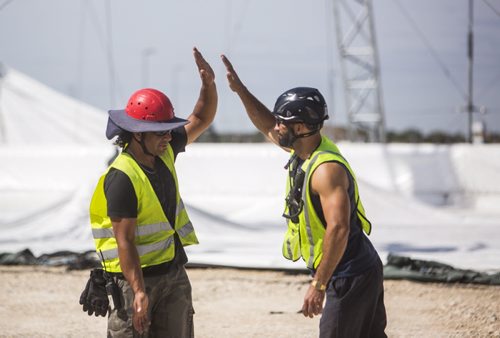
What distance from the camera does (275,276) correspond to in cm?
877

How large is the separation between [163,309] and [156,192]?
0.56m

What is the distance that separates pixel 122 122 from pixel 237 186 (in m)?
10.8

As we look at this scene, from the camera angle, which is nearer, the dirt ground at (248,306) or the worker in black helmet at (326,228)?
the worker in black helmet at (326,228)

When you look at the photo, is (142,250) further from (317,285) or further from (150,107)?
(317,285)

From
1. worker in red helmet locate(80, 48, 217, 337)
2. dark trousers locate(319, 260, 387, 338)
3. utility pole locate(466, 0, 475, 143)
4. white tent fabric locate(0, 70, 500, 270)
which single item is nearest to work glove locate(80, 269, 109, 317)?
worker in red helmet locate(80, 48, 217, 337)

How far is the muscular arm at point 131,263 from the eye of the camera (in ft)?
11.8

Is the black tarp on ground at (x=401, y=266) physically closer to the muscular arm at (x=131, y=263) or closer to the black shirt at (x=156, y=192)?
the black shirt at (x=156, y=192)

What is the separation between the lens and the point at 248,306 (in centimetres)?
749

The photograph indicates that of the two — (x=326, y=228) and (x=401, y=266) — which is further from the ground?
(x=326, y=228)

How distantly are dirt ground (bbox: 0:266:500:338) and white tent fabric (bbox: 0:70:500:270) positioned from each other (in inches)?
48.1

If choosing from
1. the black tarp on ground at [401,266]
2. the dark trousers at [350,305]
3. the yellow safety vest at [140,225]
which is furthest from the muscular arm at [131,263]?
the black tarp on ground at [401,266]

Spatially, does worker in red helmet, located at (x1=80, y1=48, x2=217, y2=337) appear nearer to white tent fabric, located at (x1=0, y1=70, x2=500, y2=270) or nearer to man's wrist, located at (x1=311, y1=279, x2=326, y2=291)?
man's wrist, located at (x1=311, y1=279, x2=326, y2=291)

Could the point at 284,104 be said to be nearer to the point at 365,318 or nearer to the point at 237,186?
the point at 365,318

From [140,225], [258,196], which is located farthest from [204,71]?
[258,196]
